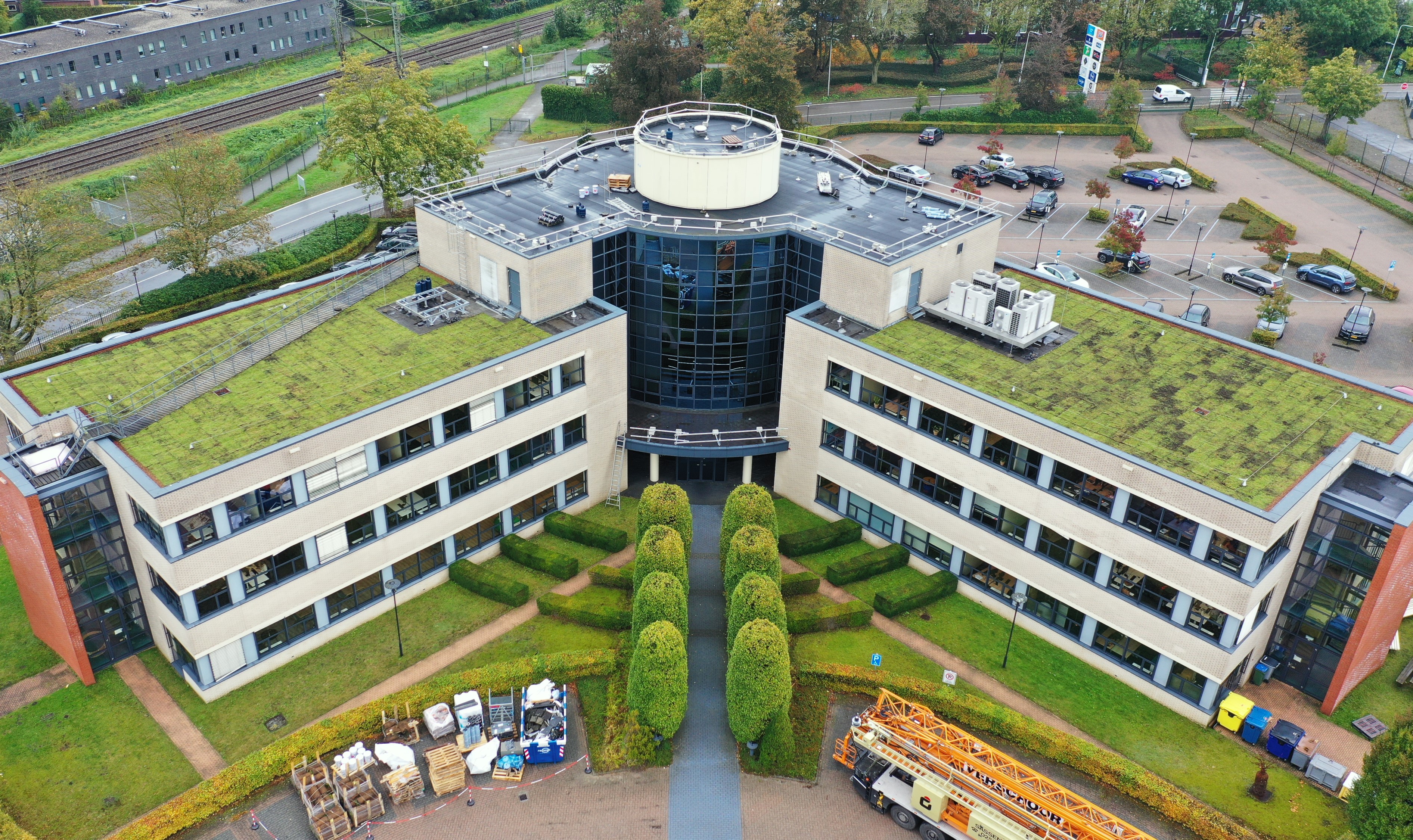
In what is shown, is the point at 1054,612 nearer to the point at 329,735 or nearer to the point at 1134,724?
the point at 1134,724

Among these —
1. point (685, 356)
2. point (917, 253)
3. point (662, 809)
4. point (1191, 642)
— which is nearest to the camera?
point (662, 809)

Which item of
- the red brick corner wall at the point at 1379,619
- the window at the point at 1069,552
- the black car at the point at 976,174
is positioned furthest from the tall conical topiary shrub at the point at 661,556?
the black car at the point at 976,174

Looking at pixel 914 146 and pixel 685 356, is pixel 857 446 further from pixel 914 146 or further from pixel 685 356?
pixel 914 146

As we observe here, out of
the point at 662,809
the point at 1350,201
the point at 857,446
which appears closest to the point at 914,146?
the point at 1350,201

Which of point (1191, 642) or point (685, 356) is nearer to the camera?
point (1191, 642)

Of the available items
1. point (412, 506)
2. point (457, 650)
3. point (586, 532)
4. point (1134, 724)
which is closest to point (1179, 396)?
point (1134, 724)

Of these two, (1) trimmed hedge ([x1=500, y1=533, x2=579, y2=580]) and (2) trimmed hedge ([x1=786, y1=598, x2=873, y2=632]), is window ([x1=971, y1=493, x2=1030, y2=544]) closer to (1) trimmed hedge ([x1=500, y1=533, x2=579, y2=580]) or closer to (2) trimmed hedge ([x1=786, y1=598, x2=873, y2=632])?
(2) trimmed hedge ([x1=786, y1=598, x2=873, y2=632])

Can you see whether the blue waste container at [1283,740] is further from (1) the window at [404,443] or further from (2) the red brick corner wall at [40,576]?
(2) the red brick corner wall at [40,576]
